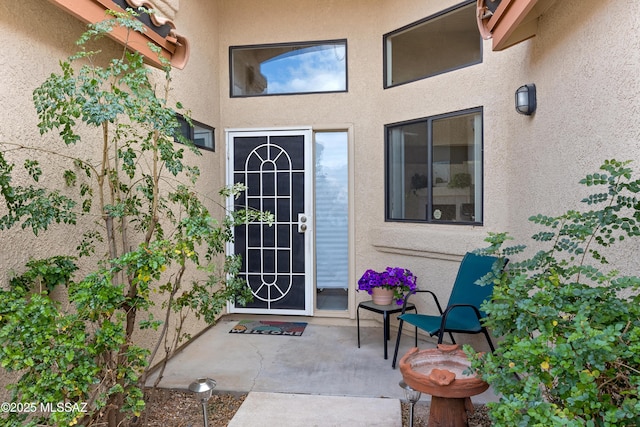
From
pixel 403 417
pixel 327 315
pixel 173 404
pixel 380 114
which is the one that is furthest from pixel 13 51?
pixel 327 315

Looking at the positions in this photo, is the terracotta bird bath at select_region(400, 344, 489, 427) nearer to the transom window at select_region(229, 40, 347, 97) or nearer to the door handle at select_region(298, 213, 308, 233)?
the door handle at select_region(298, 213, 308, 233)

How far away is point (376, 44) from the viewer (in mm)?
4730

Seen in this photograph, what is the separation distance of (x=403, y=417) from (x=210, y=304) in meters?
1.48

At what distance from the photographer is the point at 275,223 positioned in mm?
4957

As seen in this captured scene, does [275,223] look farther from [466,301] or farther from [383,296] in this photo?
[466,301]

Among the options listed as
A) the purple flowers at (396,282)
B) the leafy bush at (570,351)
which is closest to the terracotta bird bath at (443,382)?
the leafy bush at (570,351)

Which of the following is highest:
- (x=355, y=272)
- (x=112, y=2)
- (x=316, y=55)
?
(x=316, y=55)

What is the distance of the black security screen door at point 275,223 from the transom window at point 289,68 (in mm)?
592

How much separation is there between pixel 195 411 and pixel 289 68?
12.6ft

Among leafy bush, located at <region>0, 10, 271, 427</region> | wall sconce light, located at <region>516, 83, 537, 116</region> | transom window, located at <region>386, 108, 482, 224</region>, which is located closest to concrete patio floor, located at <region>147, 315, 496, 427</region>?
leafy bush, located at <region>0, 10, 271, 427</region>

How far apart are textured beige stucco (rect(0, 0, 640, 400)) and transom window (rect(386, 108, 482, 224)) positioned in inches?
4.4

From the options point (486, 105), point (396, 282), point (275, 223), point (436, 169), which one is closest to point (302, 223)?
point (275, 223)

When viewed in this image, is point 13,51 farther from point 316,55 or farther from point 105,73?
point 316,55

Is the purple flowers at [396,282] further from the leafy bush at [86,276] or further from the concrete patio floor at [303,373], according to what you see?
the leafy bush at [86,276]
